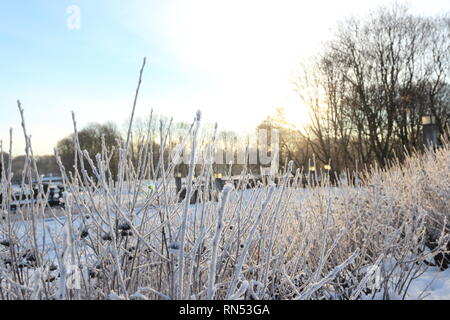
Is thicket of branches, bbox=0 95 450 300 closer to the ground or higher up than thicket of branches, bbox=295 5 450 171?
closer to the ground

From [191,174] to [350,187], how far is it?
14.9 ft

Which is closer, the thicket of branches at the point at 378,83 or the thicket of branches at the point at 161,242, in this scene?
the thicket of branches at the point at 161,242

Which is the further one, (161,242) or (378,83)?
(378,83)

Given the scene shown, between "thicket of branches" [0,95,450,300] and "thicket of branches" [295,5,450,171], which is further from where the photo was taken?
"thicket of branches" [295,5,450,171]

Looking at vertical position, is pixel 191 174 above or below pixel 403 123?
below

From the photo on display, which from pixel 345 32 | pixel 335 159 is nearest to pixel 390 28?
pixel 345 32

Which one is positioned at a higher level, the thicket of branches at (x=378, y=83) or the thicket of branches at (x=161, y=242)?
the thicket of branches at (x=378, y=83)
